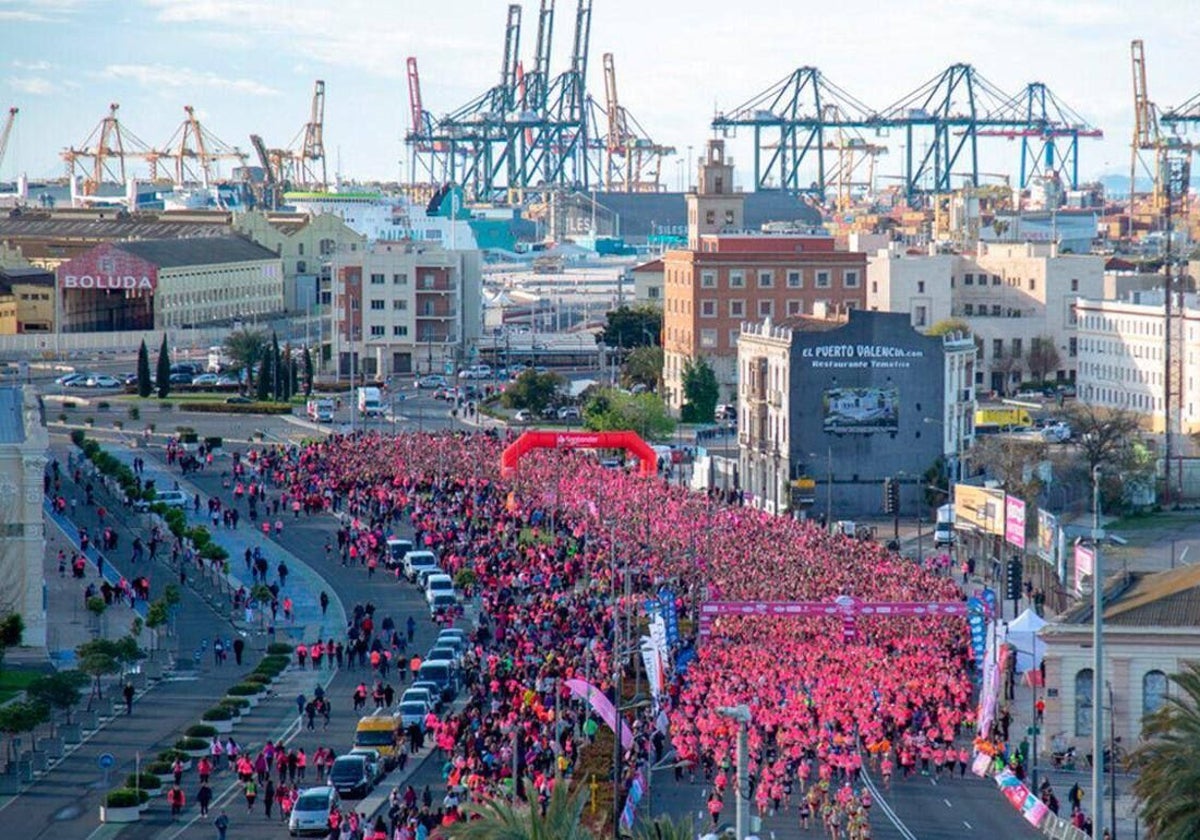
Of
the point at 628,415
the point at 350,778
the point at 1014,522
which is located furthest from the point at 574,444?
the point at 350,778

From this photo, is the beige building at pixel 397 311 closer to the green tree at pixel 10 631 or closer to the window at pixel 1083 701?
the green tree at pixel 10 631

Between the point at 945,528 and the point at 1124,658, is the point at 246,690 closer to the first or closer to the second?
the point at 1124,658

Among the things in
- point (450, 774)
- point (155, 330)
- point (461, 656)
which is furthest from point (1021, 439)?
point (155, 330)

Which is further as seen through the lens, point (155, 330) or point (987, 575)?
point (155, 330)

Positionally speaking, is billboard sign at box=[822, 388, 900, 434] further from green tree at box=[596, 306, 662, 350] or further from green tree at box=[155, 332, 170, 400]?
green tree at box=[596, 306, 662, 350]

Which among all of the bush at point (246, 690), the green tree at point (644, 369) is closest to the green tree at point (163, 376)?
the green tree at point (644, 369)

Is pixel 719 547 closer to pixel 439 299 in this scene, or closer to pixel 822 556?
pixel 822 556

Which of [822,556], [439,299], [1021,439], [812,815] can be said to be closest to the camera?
[812,815]
